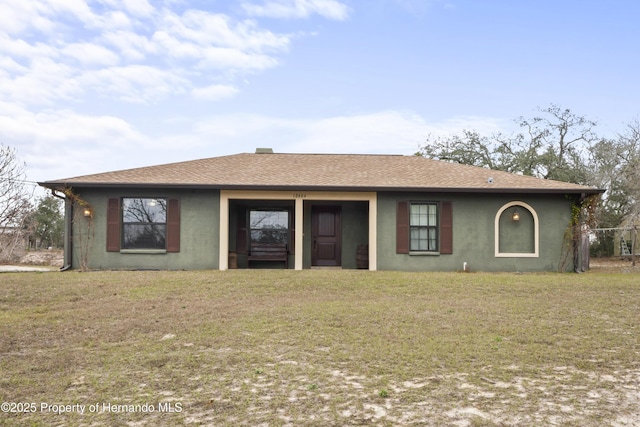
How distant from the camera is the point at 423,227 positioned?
566 inches

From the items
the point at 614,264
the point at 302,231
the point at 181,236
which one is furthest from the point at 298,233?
the point at 614,264

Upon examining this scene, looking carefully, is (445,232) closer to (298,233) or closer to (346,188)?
(346,188)

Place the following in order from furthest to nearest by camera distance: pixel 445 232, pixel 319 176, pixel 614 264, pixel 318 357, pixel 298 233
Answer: pixel 614 264, pixel 319 176, pixel 445 232, pixel 298 233, pixel 318 357

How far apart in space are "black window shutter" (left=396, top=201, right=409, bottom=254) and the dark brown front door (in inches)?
83.1

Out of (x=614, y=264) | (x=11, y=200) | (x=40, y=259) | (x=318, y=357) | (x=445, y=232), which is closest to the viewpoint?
(x=318, y=357)

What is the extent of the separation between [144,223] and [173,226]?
86 centimetres

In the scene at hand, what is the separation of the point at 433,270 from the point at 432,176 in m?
2.87

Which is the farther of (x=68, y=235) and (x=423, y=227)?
(x=423, y=227)

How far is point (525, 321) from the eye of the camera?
7051mm

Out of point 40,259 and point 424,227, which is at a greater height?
point 424,227

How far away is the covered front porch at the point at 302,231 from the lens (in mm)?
14914


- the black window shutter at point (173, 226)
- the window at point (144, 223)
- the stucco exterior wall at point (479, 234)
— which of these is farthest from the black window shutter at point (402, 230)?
the window at point (144, 223)

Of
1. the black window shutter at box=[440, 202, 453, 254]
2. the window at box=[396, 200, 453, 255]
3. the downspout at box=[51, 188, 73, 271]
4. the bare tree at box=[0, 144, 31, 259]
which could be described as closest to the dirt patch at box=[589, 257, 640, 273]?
the black window shutter at box=[440, 202, 453, 254]

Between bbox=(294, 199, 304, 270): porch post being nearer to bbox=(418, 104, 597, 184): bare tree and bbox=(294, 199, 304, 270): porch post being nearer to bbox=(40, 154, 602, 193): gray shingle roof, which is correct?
bbox=(40, 154, 602, 193): gray shingle roof
